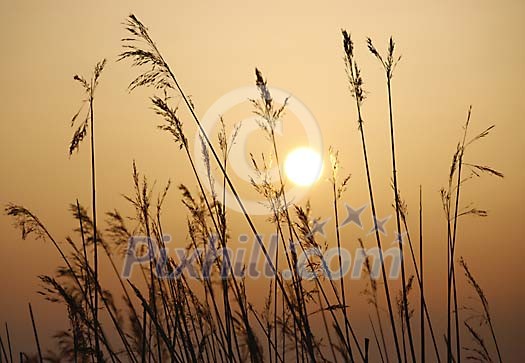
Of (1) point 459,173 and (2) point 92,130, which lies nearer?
(2) point 92,130

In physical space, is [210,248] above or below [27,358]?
above

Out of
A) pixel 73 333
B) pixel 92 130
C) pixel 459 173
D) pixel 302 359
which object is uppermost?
pixel 92 130

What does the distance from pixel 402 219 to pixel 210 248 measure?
0.88m

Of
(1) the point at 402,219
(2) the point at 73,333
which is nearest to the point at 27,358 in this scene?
(2) the point at 73,333

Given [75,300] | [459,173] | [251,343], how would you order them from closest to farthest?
[251,343] < [75,300] < [459,173]

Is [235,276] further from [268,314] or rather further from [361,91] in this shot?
[361,91]

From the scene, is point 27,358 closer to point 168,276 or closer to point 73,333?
point 73,333

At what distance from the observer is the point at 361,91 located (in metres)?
3.09

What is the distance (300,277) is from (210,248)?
0.48 m

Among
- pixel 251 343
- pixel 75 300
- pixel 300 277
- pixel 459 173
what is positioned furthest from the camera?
pixel 459 173

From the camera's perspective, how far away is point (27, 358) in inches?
114

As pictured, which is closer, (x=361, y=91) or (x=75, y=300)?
(x=75, y=300)

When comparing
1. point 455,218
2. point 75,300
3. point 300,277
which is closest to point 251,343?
point 300,277

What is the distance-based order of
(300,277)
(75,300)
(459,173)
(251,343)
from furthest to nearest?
1. (459,173)
2. (300,277)
3. (75,300)
4. (251,343)
